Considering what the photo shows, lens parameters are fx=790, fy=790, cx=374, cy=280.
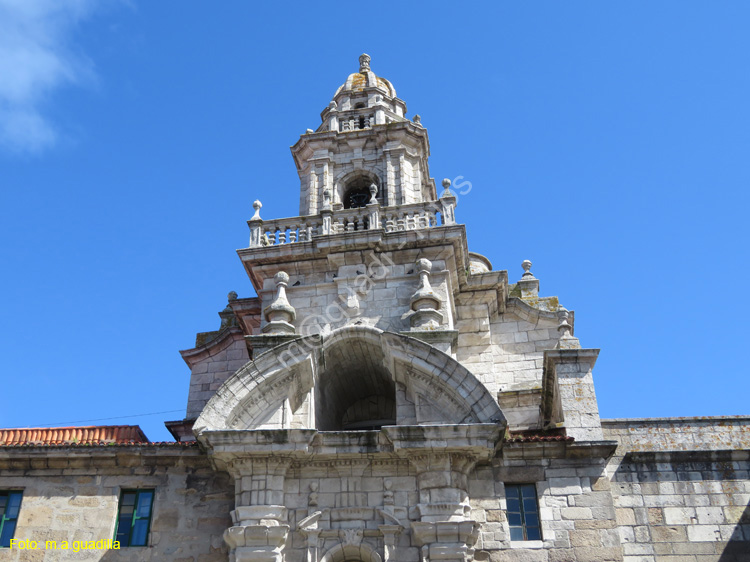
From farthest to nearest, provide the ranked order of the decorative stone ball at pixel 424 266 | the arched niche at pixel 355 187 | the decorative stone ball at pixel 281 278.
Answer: the arched niche at pixel 355 187 < the decorative stone ball at pixel 281 278 < the decorative stone ball at pixel 424 266

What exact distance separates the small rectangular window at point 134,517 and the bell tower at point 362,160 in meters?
8.63

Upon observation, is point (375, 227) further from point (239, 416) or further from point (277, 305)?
point (239, 416)

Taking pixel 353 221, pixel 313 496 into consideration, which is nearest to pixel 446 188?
pixel 353 221

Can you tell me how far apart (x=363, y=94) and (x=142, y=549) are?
14665 millimetres

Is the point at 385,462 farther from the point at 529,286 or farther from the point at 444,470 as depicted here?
the point at 529,286

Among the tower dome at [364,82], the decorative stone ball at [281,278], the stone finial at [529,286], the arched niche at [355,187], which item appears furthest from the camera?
the tower dome at [364,82]

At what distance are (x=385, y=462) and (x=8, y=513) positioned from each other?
23.4 ft

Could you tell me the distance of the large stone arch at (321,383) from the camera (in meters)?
14.5

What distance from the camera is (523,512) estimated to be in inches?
552

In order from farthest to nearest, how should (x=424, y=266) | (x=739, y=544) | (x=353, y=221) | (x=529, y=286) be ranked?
1. (x=529, y=286)
2. (x=353, y=221)
3. (x=424, y=266)
4. (x=739, y=544)

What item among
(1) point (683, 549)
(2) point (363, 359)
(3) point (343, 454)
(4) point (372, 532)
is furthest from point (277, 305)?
(1) point (683, 549)

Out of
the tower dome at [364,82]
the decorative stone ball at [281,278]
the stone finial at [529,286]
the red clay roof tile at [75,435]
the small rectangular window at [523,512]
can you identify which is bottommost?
the small rectangular window at [523,512]

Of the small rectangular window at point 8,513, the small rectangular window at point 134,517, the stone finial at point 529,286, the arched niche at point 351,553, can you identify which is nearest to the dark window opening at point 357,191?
the stone finial at point 529,286

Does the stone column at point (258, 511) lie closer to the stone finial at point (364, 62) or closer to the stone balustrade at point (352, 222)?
the stone balustrade at point (352, 222)
